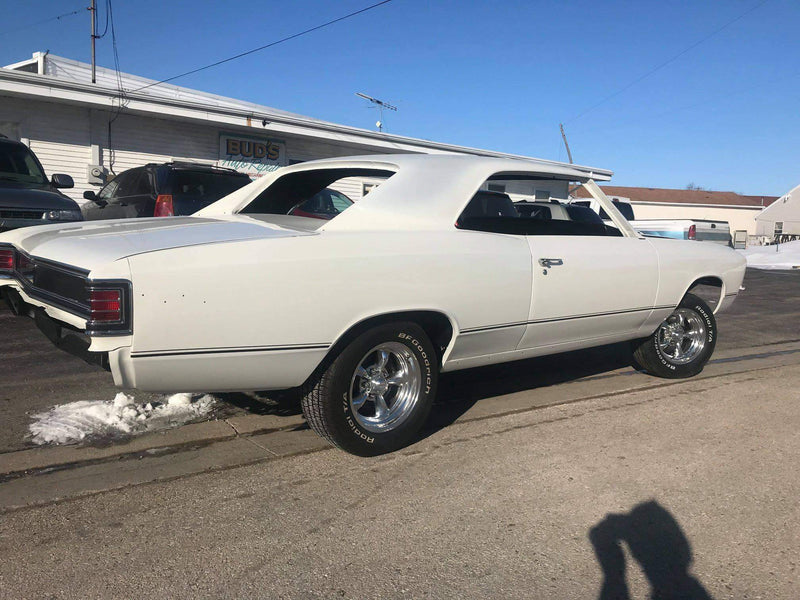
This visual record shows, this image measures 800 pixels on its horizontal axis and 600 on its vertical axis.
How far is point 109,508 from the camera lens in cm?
292

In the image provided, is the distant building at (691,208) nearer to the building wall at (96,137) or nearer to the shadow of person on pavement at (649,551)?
the building wall at (96,137)

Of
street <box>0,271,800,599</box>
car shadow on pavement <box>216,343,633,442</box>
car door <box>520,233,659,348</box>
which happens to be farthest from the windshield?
car door <box>520,233,659,348</box>

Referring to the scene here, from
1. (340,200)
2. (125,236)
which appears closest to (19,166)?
(340,200)

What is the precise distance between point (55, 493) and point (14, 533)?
39 cm

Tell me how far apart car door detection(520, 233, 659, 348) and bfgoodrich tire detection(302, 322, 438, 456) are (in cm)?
81

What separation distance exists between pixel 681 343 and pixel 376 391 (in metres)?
3.03

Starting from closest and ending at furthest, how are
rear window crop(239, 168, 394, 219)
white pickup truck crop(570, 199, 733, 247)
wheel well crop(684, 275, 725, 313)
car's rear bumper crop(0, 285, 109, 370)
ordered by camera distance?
car's rear bumper crop(0, 285, 109, 370)
rear window crop(239, 168, 394, 219)
wheel well crop(684, 275, 725, 313)
white pickup truck crop(570, 199, 733, 247)

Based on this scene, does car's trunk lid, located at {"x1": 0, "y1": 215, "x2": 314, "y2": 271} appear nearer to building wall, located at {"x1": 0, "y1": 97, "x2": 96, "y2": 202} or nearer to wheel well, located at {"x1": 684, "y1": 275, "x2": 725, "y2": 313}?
wheel well, located at {"x1": 684, "y1": 275, "x2": 725, "y2": 313}

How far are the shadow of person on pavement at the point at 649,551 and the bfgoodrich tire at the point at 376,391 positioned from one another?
3.82ft

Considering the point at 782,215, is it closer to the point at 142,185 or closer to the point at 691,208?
the point at 691,208

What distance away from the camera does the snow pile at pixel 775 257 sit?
20422 mm

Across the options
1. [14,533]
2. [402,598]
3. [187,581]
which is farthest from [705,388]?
[14,533]

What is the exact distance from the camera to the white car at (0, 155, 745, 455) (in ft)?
9.41

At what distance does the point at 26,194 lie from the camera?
6.67m
